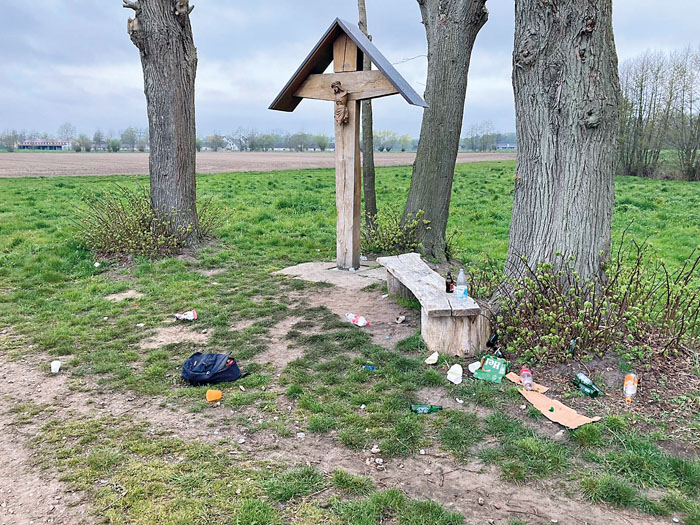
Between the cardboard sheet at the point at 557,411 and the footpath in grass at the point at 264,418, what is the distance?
0.28ft

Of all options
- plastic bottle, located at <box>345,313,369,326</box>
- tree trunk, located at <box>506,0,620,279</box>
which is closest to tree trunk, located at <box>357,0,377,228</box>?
plastic bottle, located at <box>345,313,369,326</box>

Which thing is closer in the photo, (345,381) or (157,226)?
(345,381)

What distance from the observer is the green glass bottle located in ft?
12.7

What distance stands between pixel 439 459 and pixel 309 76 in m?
5.70

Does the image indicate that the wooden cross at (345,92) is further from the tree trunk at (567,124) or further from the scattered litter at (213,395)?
the scattered litter at (213,395)

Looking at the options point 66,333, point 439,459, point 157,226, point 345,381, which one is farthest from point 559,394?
point 157,226

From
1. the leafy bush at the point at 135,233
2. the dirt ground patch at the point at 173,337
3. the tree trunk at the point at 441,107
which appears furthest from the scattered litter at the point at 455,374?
the leafy bush at the point at 135,233

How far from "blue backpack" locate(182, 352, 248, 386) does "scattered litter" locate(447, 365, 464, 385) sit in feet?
5.67

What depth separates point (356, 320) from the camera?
5.75 m

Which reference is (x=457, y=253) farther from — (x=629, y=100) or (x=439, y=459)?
(x=629, y=100)

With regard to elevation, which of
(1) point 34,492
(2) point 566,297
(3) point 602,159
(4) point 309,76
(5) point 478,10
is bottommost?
(1) point 34,492

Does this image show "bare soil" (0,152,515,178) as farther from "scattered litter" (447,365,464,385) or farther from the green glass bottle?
the green glass bottle

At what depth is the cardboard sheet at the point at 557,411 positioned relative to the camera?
3604 millimetres

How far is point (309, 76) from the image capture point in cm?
741
